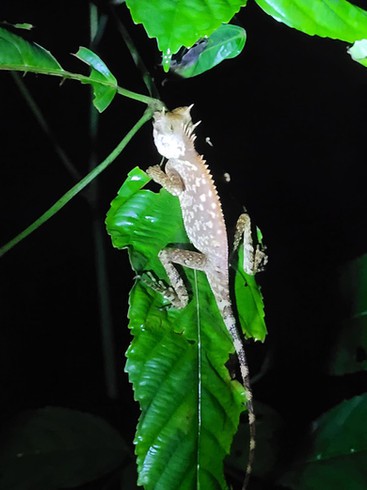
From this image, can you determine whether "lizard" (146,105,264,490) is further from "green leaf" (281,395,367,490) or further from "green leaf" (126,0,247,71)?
"green leaf" (126,0,247,71)

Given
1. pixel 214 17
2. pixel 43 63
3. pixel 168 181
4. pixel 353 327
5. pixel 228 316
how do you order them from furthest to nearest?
pixel 353 327 → pixel 168 181 → pixel 228 316 → pixel 43 63 → pixel 214 17

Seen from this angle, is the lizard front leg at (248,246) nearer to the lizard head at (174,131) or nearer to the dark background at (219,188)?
the dark background at (219,188)

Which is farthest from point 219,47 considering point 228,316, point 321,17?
point 228,316

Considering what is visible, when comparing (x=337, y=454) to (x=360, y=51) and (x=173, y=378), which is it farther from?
(x=360, y=51)

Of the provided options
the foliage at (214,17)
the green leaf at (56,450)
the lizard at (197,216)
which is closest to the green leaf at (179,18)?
the foliage at (214,17)

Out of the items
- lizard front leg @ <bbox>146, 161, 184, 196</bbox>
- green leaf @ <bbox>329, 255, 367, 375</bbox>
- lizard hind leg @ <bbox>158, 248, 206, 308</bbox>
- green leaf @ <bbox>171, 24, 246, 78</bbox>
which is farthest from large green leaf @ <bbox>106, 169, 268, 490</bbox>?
green leaf @ <bbox>329, 255, 367, 375</bbox>

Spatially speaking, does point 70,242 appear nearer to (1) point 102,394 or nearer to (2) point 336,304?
(1) point 102,394
